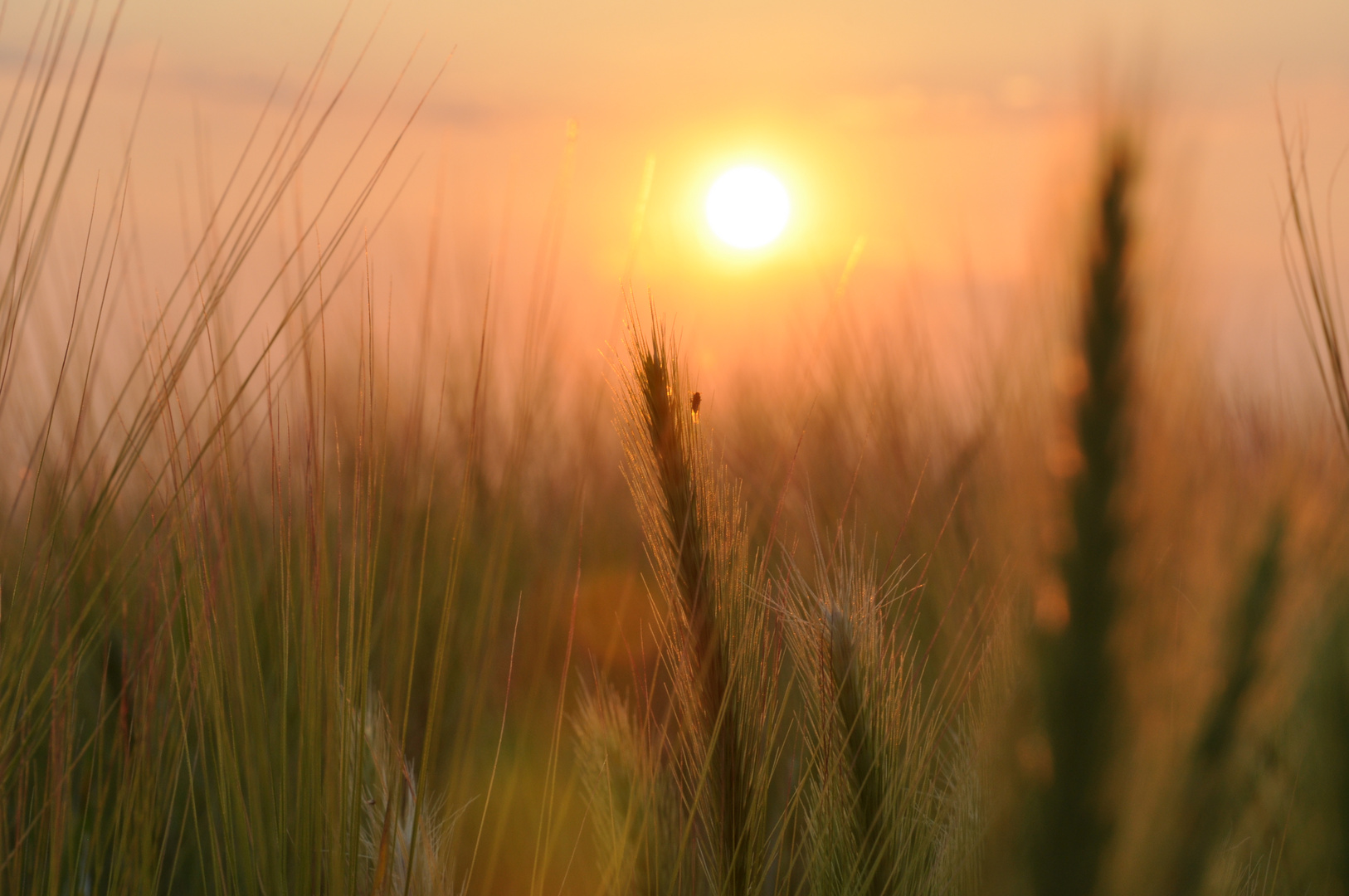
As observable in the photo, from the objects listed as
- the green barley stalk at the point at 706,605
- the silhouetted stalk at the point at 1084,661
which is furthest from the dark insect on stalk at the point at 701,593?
the silhouetted stalk at the point at 1084,661

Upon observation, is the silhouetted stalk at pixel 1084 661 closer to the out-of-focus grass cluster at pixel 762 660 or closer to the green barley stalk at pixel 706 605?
the out-of-focus grass cluster at pixel 762 660

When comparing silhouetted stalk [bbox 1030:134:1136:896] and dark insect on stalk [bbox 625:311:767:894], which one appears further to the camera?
dark insect on stalk [bbox 625:311:767:894]

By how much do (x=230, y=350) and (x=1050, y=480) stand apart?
85 cm

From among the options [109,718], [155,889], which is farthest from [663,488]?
[109,718]

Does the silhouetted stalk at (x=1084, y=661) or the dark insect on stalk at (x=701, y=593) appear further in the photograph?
the dark insect on stalk at (x=701, y=593)

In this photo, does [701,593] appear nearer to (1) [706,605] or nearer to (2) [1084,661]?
(1) [706,605]

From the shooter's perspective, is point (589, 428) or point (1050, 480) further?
point (589, 428)

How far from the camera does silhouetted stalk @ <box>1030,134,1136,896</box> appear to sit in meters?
0.47

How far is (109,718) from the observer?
124 cm

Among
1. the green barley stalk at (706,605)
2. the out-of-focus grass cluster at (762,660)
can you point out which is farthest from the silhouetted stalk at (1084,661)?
the green barley stalk at (706,605)

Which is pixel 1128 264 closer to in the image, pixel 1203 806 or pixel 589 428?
pixel 1203 806

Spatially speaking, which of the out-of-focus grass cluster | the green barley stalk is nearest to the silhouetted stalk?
the out-of-focus grass cluster

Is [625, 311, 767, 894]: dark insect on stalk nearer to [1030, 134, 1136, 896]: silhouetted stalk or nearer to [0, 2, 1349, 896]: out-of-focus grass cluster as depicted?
[0, 2, 1349, 896]: out-of-focus grass cluster

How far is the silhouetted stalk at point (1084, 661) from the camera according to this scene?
467 millimetres
